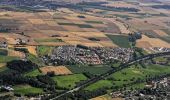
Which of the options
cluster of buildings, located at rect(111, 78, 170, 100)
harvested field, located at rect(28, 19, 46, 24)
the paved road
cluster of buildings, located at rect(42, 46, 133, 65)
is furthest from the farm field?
cluster of buildings, located at rect(111, 78, 170, 100)

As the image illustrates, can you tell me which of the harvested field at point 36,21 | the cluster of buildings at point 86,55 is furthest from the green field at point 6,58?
the harvested field at point 36,21

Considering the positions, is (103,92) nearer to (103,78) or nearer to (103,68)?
(103,78)

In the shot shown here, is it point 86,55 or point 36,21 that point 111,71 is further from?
point 36,21

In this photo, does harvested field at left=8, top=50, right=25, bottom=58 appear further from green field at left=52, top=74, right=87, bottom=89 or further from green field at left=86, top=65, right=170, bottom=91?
green field at left=86, top=65, right=170, bottom=91

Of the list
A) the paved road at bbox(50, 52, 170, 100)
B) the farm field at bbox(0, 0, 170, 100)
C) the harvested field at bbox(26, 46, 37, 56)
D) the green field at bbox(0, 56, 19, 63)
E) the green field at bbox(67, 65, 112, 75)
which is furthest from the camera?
the harvested field at bbox(26, 46, 37, 56)

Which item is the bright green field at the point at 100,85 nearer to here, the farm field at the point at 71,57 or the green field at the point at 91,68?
the farm field at the point at 71,57

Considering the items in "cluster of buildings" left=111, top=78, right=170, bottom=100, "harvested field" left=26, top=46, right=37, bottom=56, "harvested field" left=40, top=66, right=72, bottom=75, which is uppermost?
"harvested field" left=26, top=46, right=37, bottom=56

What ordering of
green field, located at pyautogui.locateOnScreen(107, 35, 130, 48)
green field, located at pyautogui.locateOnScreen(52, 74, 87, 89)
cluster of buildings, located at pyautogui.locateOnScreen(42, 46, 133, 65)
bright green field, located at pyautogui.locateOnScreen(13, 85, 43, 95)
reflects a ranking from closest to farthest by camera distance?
bright green field, located at pyautogui.locateOnScreen(13, 85, 43, 95) → green field, located at pyautogui.locateOnScreen(52, 74, 87, 89) → cluster of buildings, located at pyautogui.locateOnScreen(42, 46, 133, 65) → green field, located at pyautogui.locateOnScreen(107, 35, 130, 48)

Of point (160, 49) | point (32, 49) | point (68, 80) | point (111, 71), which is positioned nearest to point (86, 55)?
point (32, 49)
